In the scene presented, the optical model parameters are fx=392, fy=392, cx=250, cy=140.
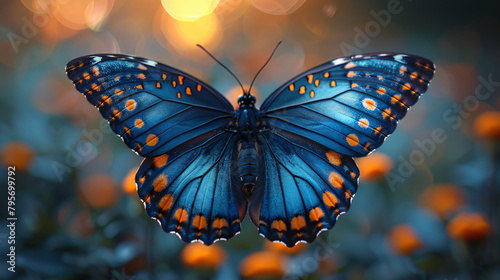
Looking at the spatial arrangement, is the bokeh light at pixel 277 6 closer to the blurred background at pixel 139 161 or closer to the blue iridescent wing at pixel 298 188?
the blurred background at pixel 139 161

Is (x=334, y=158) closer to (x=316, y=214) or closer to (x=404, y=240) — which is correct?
(x=316, y=214)

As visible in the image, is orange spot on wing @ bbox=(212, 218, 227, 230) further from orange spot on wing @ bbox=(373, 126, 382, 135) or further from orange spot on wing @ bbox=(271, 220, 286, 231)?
orange spot on wing @ bbox=(373, 126, 382, 135)

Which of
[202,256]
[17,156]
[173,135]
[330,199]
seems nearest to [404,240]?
[330,199]

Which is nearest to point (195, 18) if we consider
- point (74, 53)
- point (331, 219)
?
point (74, 53)

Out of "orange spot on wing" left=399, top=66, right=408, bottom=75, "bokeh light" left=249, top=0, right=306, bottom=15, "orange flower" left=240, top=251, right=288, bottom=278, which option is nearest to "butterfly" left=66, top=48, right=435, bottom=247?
"orange spot on wing" left=399, top=66, right=408, bottom=75

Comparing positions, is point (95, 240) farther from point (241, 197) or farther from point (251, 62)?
point (251, 62)
